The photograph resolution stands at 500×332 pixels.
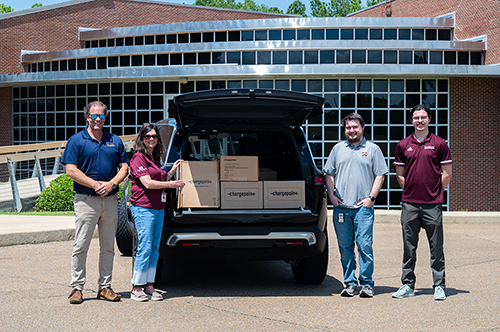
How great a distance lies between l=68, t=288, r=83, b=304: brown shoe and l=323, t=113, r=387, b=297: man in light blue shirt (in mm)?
2670

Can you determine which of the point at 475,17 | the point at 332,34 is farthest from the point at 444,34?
the point at 332,34

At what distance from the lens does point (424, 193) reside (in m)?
5.64

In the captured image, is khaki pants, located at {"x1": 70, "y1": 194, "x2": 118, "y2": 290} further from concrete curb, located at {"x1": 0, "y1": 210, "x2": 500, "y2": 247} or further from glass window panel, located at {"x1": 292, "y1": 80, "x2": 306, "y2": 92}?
glass window panel, located at {"x1": 292, "y1": 80, "x2": 306, "y2": 92}

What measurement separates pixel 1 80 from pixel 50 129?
11.2 ft

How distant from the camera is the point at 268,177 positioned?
20.6 feet

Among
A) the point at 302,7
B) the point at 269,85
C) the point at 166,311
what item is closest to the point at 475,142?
the point at 269,85

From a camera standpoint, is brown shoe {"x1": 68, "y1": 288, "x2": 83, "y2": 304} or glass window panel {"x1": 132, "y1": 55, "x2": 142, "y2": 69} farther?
glass window panel {"x1": 132, "y1": 55, "x2": 142, "y2": 69}

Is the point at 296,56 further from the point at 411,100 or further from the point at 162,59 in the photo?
the point at 162,59

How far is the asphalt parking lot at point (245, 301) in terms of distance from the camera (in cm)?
461

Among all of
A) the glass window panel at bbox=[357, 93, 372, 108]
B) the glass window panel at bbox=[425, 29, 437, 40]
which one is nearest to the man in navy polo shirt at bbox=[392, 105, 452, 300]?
the glass window panel at bbox=[357, 93, 372, 108]

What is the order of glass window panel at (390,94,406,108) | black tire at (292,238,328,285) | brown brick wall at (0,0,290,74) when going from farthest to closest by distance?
brown brick wall at (0,0,290,74)
glass window panel at (390,94,406,108)
black tire at (292,238,328,285)

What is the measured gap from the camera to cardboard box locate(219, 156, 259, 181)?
19.0 feet

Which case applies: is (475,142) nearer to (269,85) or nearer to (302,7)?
(269,85)

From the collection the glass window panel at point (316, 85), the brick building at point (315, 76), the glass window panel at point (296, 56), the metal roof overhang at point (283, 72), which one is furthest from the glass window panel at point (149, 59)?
the glass window panel at point (316, 85)
